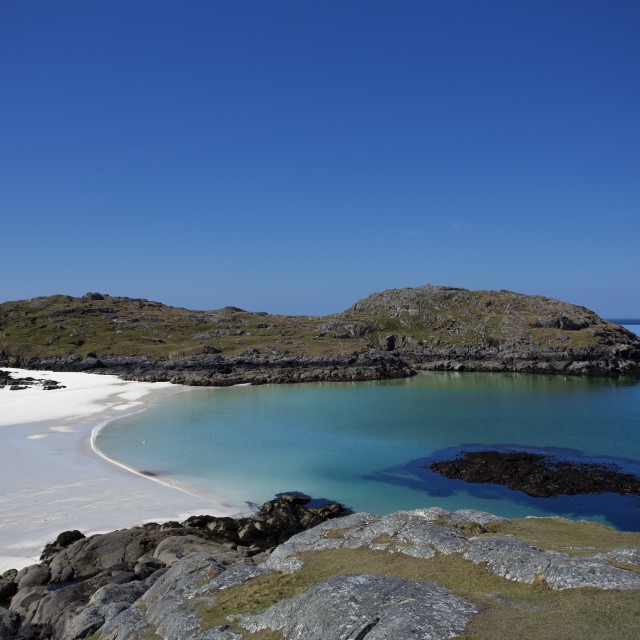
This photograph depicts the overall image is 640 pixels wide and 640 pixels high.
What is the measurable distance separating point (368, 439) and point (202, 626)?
1601 inches

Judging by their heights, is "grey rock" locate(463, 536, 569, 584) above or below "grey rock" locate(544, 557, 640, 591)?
below

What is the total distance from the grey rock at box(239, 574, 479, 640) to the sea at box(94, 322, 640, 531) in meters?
20.0

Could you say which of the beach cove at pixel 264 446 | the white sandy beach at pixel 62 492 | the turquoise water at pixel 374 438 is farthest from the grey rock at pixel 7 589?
the turquoise water at pixel 374 438

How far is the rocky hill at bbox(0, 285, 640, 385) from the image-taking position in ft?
376

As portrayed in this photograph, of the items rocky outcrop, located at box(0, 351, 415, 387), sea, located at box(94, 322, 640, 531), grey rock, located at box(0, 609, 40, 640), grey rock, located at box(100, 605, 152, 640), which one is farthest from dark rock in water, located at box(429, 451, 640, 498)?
rocky outcrop, located at box(0, 351, 415, 387)

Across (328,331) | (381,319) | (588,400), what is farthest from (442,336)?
(588,400)

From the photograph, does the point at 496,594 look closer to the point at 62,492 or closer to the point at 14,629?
the point at 14,629

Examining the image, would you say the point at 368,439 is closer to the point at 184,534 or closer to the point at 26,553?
the point at 184,534

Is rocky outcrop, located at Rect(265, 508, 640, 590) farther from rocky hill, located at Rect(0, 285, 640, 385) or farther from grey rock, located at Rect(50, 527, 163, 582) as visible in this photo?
rocky hill, located at Rect(0, 285, 640, 385)

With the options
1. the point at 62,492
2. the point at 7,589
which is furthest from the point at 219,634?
the point at 62,492

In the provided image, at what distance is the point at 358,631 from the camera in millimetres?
10734

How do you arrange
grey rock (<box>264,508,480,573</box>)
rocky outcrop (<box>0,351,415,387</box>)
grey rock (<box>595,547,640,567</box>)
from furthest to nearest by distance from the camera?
1. rocky outcrop (<box>0,351,415,387</box>)
2. grey rock (<box>264,508,480,573</box>)
3. grey rock (<box>595,547,640,567</box>)

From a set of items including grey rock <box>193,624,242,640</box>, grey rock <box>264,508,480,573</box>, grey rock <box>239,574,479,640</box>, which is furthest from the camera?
grey rock <box>264,508,480,573</box>

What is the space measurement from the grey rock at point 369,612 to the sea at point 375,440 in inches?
787
